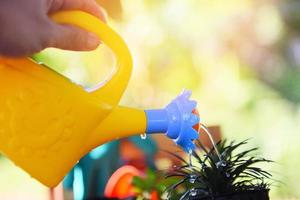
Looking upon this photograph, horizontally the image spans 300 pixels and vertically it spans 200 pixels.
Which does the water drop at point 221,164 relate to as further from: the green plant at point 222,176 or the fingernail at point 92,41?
the fingernail at point 92,41

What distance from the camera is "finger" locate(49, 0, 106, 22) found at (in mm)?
357

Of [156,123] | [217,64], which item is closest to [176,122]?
[156,123]

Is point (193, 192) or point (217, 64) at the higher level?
point (217, 64)

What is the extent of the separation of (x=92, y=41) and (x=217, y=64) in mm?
831

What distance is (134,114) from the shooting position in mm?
386

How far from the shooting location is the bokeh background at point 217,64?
1.12 meters

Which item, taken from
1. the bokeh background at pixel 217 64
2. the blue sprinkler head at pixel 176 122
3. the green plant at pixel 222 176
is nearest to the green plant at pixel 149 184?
the bokeh background at pixel 217 64

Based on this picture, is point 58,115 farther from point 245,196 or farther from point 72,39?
point 245,196

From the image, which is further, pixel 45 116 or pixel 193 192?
pixel 193 192

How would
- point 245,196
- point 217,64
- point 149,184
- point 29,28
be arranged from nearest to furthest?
point 29,28 → point 245,196 → point 149,184 → point 217,64

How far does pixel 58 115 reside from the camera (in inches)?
13.5

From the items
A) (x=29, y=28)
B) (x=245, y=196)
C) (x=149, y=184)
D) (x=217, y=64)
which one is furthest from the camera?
(x=217, y=64)

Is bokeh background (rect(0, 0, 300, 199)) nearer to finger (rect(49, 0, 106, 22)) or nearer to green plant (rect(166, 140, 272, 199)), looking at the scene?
green plant (rect(166, 140, 272, 199))

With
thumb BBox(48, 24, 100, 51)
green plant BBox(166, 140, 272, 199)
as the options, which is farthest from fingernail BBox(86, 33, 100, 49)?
Result: green plant BBox(166, 140, 272, 199)
